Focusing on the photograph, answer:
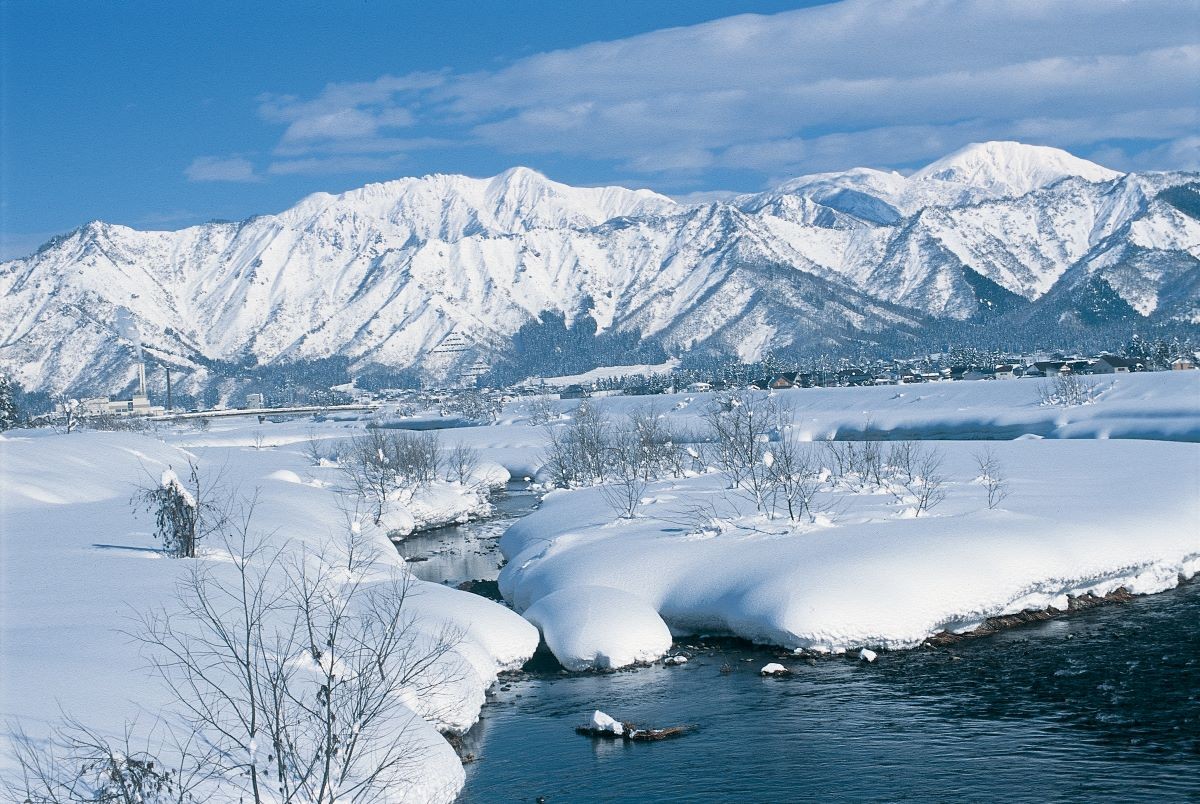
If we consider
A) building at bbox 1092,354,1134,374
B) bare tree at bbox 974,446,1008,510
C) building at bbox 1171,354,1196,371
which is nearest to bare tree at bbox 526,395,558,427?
building at bbox 1092,354,1134,374

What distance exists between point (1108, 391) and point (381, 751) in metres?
116

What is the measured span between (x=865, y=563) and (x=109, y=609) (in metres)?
23.7

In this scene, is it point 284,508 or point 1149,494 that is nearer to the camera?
point 1149,494

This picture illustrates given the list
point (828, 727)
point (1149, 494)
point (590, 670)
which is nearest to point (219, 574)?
point (590, 670)

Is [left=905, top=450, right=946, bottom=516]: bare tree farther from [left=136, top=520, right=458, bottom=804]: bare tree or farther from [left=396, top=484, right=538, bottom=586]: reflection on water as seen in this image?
[left=136, top=520, right=458, bottom=804]: bare tree

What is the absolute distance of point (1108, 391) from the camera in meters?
119

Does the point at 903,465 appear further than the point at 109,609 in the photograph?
Yes

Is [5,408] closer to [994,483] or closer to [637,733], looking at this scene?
[994,483]

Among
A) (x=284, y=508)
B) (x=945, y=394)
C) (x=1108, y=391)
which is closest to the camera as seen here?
(x=284, y=508)

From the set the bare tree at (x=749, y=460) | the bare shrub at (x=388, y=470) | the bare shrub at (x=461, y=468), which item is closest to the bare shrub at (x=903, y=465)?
the bare tree at (x=749, y=460)

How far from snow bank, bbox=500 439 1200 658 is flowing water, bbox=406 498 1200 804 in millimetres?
1566

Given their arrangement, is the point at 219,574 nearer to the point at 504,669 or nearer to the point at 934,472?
the point at 504,669

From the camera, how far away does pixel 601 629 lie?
3288cm

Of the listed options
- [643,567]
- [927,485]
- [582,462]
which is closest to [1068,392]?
[582,462]
